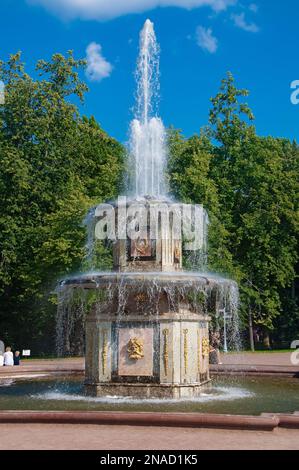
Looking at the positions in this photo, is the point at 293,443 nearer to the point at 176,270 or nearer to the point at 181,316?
the point at 181,316

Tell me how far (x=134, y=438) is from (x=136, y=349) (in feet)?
18.1

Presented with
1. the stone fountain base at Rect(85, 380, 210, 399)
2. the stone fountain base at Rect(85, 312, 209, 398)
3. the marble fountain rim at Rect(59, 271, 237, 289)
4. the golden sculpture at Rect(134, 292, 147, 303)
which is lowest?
the stone fountain base at Rect(85, 380, 210, 399)

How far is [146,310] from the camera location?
51.5ft

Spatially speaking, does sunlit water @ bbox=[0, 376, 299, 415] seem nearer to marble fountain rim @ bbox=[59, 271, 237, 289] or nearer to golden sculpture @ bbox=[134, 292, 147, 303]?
golden sculpture @ bbox=[134, 292, 147, 303]

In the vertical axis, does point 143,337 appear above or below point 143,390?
above

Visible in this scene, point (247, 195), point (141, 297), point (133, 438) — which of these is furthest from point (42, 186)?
point (133, 438)

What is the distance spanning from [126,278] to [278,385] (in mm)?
6461

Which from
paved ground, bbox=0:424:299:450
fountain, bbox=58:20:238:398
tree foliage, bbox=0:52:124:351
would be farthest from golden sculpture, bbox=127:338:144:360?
tree foliage, bbox=0:52:124:351

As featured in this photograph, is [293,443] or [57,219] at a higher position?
[57,219]

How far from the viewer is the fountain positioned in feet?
50.1

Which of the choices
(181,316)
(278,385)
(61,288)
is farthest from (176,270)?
(278,385)

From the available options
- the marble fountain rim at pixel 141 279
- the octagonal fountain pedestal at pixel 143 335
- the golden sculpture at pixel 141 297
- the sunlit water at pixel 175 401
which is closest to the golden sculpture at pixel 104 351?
the octagonal fountain pedestal at pixel 143 335

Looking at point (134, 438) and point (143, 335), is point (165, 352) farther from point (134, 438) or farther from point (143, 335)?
point (134, 438)

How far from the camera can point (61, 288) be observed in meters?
16.3
